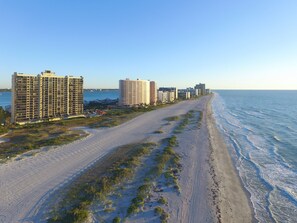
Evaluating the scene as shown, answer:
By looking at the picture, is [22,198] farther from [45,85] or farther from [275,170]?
[45,85]

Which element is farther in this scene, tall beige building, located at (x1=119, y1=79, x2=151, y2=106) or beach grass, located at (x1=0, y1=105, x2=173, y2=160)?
tall beige building, located at (x1=119, y1=79, x2=151, y2=106)

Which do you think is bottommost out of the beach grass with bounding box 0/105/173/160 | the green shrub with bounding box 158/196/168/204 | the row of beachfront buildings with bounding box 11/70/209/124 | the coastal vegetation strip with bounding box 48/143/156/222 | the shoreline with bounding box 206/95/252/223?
the shoreline with bounding box 206/95/252/223

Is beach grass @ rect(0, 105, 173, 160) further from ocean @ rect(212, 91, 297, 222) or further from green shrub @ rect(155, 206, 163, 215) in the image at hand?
ocean @ rect(212, 91, 297, 222)

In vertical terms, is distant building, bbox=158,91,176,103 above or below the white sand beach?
above

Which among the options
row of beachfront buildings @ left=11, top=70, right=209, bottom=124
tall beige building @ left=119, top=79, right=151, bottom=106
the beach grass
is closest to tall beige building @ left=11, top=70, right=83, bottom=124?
row of beachfront buildings @ left=11, top=70, right=209, bottom=124

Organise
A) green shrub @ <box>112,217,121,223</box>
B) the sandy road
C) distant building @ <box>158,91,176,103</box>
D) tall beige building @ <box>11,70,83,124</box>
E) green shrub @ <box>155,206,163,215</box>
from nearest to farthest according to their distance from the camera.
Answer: green shrub @ <box>112,217,121,223</box> → green shrub @ <box>155,206,163,215</box> → the sandy road → tall beige building @ <box>11,70,83,124</box> → distant building @ <box>158,91,176,103</box>

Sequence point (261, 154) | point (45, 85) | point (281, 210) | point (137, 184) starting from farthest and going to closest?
1. point (45, 85)
2. point (261, 154)
3. point (137, 184)
4. point (281, 210)

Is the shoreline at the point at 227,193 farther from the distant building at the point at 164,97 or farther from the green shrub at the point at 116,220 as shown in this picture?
the distant building at the point at 164,97

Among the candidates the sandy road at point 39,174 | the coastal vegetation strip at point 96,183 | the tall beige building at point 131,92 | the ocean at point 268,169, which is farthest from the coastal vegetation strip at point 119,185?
the tall beige building at point 131,92

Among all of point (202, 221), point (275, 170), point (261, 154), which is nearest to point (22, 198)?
point (202, 221)
